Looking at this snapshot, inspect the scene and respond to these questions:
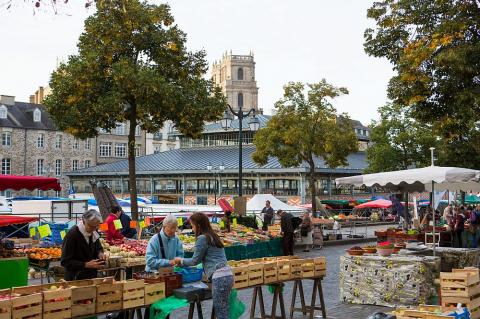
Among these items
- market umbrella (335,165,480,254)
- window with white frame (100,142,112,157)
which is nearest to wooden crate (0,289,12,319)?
market umbrella (335,165,480,254)

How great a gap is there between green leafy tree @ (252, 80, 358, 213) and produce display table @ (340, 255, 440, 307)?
20.1 metres

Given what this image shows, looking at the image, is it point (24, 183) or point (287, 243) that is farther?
point (287, 243)

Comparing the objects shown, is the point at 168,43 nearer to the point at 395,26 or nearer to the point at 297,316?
the point at 395,26

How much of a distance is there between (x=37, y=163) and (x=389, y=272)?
6263 cm

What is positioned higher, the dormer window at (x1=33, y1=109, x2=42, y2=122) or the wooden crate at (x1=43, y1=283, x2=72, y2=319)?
the dormer window at (x1=33, y1=109, x2=42, y2=122)

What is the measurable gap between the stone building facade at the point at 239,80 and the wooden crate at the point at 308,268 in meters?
138

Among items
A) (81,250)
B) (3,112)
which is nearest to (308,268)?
(81,250)

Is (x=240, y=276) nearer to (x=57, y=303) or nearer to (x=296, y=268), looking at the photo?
(x=296, y=268)

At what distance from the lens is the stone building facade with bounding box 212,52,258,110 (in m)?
149

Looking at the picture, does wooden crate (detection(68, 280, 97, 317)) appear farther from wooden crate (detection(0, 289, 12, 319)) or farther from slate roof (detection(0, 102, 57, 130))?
slate roof (detection(0, 102, 57, 130))

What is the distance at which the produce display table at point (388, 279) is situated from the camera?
11.7 m

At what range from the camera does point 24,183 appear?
16938mm

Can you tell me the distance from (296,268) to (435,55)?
32.1 feet

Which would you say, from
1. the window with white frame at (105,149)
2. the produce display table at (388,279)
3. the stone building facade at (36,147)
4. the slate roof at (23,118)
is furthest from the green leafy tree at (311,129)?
the window with white frame at (105,149)
